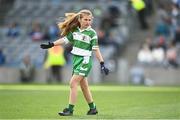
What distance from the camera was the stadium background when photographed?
35250 mm

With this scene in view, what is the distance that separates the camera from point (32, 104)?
1858cm

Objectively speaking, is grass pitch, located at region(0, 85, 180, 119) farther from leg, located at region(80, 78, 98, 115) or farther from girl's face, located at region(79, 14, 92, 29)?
girl's face, located at region(79, 14, 92, 29)

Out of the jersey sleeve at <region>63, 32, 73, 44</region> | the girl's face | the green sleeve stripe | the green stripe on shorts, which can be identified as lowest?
the green stripe on shorts

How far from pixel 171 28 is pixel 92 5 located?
4.75 m

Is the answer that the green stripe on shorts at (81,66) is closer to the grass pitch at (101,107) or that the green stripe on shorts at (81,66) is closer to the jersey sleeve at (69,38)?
the jersey sleeve at (69,38)

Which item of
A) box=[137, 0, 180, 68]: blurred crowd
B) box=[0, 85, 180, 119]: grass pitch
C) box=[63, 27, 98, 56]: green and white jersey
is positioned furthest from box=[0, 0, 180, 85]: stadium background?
box=[63, 27, 98, 56]: green and white jersey

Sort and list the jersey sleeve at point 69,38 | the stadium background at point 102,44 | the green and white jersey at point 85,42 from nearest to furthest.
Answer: the green and white jersey at point 85,42, the jersey sleeve at point 69,38, the stadium background at point 102,44

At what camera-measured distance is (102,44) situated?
122 ft

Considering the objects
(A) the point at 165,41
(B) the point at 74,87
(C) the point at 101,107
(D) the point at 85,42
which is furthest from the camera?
(A) the point at 165,41

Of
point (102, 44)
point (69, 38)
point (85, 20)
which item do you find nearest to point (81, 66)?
point (69, 38)

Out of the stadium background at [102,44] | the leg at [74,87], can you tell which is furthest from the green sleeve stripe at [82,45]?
the stadium background at [102,44]

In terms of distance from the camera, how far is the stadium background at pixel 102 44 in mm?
35250

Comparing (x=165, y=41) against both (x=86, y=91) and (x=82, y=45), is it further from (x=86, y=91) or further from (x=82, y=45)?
(x=82, y=45)

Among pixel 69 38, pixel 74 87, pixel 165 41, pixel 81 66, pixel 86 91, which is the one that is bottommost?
pixel 165 41
